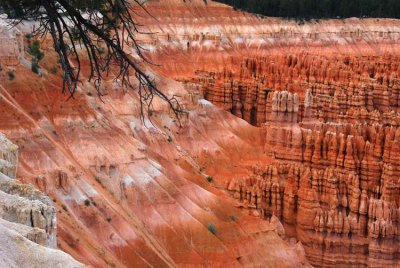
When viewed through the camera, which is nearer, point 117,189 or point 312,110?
point 117,189

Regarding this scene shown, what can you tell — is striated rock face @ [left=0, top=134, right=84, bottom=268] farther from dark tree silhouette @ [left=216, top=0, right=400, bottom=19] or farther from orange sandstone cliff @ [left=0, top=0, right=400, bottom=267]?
dark tree silhouette @ [left=216, top=0, right=400, bottom=19]

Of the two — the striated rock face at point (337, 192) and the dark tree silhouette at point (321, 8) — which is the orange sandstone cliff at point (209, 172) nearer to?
the striated rock face at point (337, 192)

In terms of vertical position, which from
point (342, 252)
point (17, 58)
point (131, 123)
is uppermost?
point (17, 58)

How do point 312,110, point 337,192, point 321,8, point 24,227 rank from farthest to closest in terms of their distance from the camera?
1. point 321,8
2. point 312,110
3. point 337,192
4. point 24,227

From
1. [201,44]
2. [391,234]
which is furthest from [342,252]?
[201,44]

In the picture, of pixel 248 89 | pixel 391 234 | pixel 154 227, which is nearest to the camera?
pixel 154 227

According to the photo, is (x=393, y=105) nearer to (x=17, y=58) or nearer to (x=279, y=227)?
(x=279, y=227)

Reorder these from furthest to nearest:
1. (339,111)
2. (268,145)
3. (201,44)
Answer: (201,44) → (339,111) → (268,145)

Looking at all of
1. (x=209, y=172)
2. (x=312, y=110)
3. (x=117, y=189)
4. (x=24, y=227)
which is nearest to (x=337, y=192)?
(x=209, y=172)

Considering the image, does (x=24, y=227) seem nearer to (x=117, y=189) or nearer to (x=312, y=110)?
(x=117, y=189)
